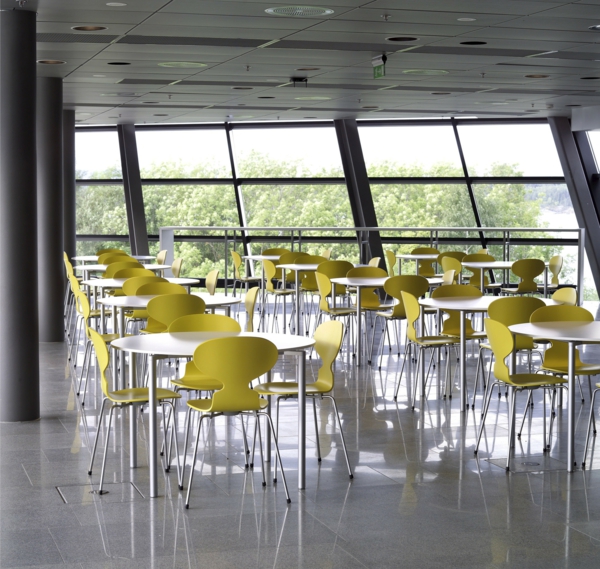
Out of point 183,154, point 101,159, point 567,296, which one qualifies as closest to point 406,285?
point 567,296

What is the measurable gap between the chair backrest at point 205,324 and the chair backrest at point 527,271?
6.63 meters

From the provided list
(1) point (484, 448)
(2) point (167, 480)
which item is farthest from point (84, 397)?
(1) point (484, 448)

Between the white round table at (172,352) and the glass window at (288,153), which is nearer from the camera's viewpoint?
the white round table at (172,352)

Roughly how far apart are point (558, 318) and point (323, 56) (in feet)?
14.4

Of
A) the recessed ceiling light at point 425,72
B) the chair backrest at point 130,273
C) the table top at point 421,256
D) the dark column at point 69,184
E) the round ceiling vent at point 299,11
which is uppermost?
the recessed ceiling light at point 425,72

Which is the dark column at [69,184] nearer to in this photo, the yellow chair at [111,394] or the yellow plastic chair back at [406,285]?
the yellow plastic chair back at [406,285]

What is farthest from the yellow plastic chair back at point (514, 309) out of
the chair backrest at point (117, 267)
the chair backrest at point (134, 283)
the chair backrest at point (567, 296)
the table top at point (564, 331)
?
the chair backrest at point (117, 267)

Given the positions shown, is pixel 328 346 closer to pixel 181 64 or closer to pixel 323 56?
pixel 323 56

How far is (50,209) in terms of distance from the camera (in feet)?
35.0

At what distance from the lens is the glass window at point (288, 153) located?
15.9m

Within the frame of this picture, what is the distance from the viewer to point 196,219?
52.9 feet

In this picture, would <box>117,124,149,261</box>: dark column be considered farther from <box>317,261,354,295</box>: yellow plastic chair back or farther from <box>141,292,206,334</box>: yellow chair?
<box>141,292,206,334</box>: yellow chair

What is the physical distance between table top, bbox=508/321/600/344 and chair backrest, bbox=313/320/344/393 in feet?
3.71

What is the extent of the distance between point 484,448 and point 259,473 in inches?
62.4
